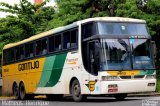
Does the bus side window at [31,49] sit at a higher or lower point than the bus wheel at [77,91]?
higher

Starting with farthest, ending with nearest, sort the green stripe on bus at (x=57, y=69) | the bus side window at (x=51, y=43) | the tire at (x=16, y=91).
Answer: the tire at (x=16, y=91), the bus side window at (x=51, y=43), the green stripe on bus at (x=57, y=69)

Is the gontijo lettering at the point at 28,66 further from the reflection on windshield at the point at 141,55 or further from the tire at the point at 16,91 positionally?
the reflection on windshield at the point at 141,55

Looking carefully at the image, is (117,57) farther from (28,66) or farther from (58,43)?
(28,66)

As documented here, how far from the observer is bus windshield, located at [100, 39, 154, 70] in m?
18.2

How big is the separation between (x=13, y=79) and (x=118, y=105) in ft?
42.8

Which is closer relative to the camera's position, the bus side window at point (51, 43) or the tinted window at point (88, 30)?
the tinted window at point (88, 30)

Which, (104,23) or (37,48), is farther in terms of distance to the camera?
(37,48)

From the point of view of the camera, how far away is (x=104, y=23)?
62.2 feet

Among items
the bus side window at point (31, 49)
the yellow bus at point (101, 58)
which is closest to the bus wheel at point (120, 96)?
the yellow bus at point (101, 58)

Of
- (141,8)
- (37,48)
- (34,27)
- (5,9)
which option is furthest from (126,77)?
(5,9)

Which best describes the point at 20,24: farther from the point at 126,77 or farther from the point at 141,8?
the point at 126,77

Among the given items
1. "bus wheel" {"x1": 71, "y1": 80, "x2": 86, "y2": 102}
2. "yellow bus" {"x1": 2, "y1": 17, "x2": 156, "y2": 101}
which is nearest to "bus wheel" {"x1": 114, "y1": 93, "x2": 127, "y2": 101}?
"yellow bus" {"x1": 2, "y1": 17, "x2": 156, "y2": 101}

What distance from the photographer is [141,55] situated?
18859mm

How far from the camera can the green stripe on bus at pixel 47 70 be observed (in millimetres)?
22275
